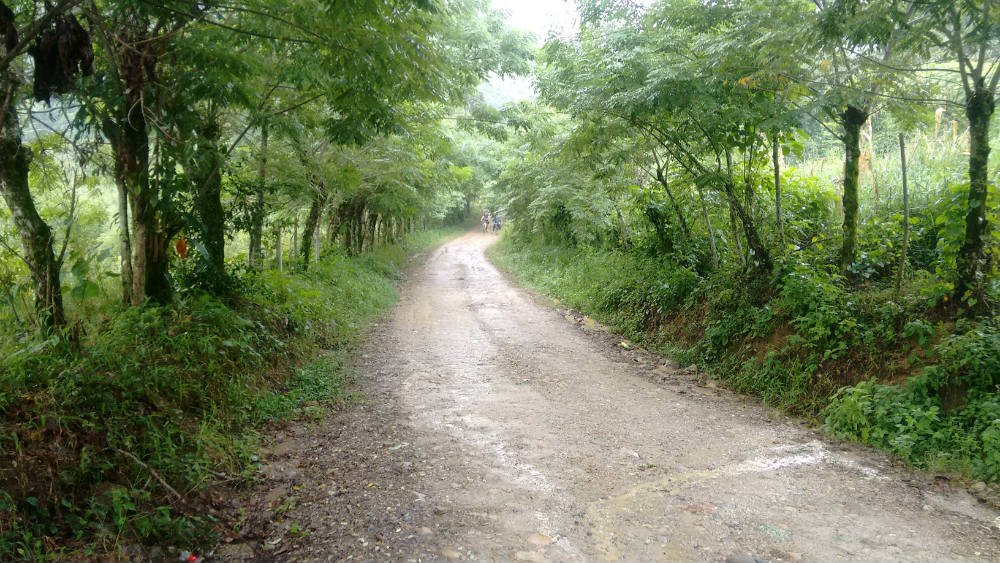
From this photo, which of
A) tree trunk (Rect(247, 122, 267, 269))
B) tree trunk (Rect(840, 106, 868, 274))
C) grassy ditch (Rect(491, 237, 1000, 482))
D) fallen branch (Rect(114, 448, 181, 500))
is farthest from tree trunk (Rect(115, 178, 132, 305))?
tree trunk (Rect(840, 106, 868, 274))

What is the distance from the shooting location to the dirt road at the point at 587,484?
3355 millimetres

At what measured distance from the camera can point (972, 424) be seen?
4.68 m

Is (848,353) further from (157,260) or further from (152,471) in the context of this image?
(157,260)

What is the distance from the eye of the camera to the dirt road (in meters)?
3.36

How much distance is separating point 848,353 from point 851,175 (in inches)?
91.4

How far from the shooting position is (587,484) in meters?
4.13

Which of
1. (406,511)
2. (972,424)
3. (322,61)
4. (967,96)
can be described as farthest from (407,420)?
(967,96)

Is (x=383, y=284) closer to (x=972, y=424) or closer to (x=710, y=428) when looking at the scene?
(x=710, y=428)

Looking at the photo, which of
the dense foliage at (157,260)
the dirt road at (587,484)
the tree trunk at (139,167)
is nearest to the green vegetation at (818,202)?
the dirt road at (587,484)

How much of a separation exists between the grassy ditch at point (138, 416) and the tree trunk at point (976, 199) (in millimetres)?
6706

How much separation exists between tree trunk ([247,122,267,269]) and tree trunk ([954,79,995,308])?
25.8 feet

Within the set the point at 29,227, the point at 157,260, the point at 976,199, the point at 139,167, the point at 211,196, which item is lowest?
the point at 157,260

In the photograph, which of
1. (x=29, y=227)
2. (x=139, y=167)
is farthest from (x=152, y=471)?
(x=139, y=167)

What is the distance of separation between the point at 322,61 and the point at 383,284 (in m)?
10.2
